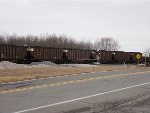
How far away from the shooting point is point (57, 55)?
164 feet

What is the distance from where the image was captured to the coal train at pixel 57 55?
41.8 m

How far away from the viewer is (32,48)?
45.4 m

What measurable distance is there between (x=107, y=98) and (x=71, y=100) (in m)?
1.59

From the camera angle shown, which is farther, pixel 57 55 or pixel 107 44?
pixel 107 44

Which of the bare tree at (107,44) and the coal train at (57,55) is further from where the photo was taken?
the bare tree at (107,44)

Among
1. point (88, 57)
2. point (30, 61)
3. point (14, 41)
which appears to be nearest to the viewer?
point (30, 61)

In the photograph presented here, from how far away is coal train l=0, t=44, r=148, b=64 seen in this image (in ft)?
137

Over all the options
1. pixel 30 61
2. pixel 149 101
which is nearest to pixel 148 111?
pixel 149 101

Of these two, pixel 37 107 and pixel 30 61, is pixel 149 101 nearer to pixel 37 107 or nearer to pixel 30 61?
pixel 37 107

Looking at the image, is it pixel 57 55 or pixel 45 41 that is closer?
pixel 57 55

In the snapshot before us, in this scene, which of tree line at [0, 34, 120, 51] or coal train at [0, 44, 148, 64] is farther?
tree line at [0, 34, 120, 51]

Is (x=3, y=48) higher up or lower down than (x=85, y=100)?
higher up

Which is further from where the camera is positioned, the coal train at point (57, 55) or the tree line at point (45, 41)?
the tree line at point (45, 41)

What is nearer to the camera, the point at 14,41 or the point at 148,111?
the point at 148,111
